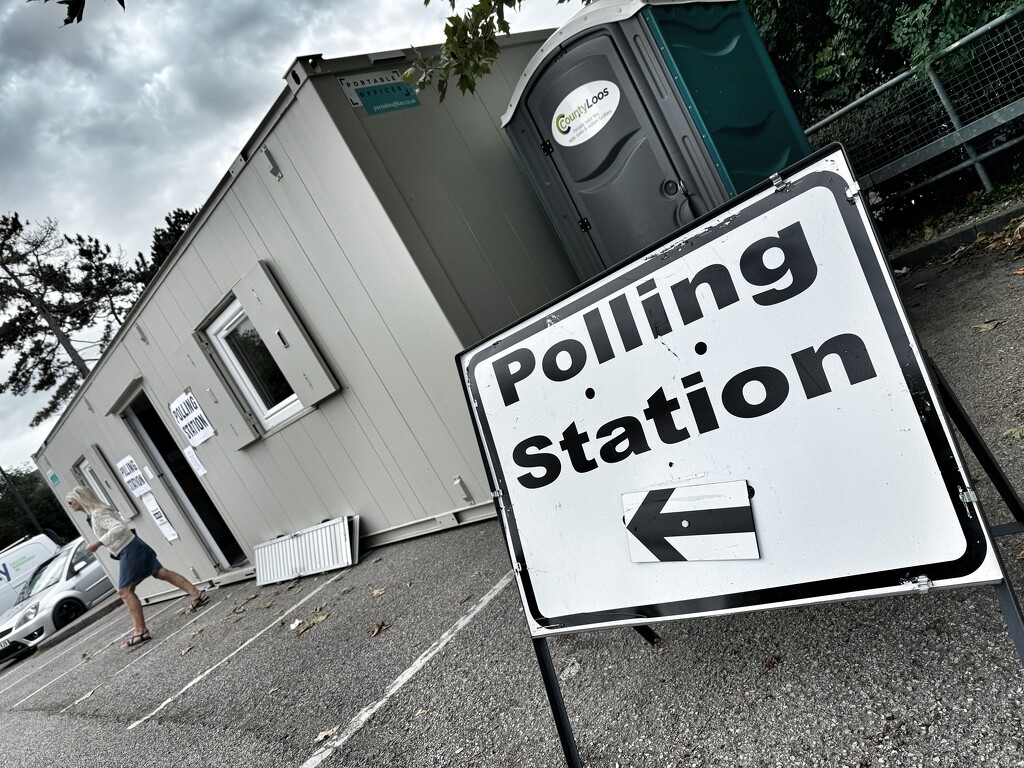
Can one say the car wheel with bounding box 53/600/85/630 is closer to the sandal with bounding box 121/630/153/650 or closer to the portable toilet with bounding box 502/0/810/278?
the sandal with bounding box 121/630/153/650

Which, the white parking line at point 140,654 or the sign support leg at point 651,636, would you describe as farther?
the white parking line at point 140,654

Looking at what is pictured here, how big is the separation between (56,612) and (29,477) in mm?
39534

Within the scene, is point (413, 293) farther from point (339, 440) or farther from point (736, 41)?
point (736, 41)

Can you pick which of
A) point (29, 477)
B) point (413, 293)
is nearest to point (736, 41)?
point (413, 293)

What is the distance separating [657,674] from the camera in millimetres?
2547

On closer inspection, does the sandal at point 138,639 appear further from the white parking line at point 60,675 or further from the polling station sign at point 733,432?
the polling station sign at point 733,432

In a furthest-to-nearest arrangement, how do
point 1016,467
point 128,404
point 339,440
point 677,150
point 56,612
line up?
point 56,612 → point 128,404 → point 339,440 → point 677,150 → point 1016,467

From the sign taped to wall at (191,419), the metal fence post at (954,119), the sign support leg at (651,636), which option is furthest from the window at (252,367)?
the metal fence post at (954,119)

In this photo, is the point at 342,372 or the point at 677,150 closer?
the point at 677,150

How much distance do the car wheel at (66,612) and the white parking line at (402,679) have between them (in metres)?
14.0

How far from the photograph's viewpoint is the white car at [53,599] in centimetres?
1358

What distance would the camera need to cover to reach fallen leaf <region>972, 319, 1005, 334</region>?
4121 mm

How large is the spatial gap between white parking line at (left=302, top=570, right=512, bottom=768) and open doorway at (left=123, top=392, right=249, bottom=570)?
696cm

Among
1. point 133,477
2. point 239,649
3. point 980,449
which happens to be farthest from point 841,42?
point 133,477
